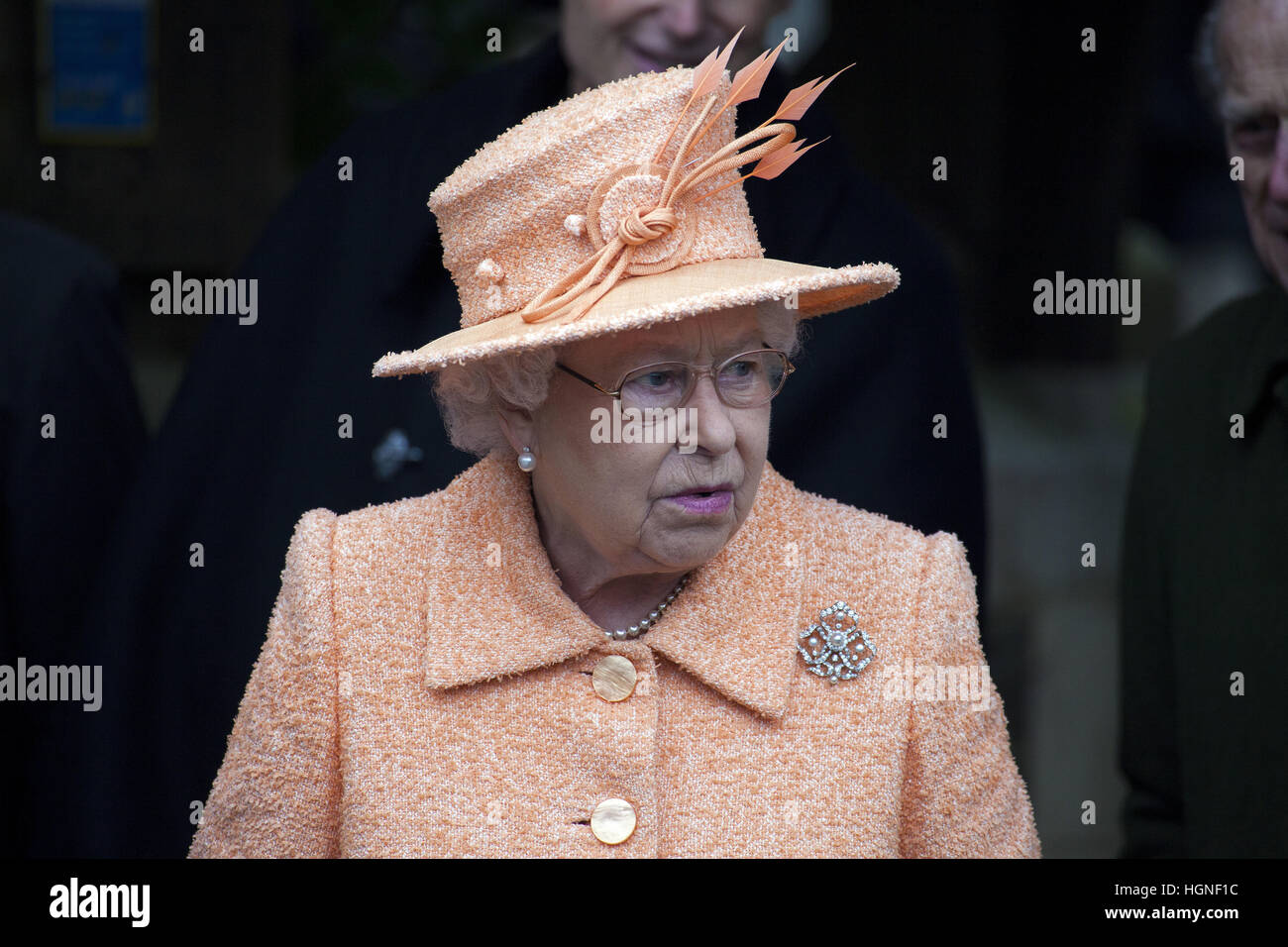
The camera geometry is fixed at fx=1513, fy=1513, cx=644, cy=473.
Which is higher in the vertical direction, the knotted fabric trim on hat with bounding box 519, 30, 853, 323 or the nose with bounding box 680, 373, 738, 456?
the knotted fabric trim on hat with bounding box 519, 30, 853, 323

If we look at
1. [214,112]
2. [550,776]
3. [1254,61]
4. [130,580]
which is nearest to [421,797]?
[550,776]

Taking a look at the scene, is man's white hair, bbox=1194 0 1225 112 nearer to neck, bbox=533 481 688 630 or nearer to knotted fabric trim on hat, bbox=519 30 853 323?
knotted fabric trim on hat, bbox=519 30 853 323

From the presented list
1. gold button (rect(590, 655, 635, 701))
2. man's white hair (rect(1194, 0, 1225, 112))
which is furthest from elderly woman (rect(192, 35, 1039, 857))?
man's white hair (rect(1194, 0, 1225, 112))

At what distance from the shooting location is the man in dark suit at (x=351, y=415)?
286 centimetres

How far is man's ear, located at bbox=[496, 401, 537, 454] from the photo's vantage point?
2.09 metres

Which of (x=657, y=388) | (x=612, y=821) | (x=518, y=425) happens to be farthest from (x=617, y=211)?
(x=612, y=821)

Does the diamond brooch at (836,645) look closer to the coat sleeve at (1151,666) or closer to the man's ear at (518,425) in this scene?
the man's ear at (518,425)

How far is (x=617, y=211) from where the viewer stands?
6.40ft

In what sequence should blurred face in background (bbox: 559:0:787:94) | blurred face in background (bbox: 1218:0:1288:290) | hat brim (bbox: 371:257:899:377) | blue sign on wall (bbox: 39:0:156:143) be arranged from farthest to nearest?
blue sign on wall (bbox: 39:0:156:143)
blurred face in background (bbox: 559:0:787:94)
blurred face in background (bbox: 1218:0:1288:290)
hat brim (bbox: 371:257:899:377)

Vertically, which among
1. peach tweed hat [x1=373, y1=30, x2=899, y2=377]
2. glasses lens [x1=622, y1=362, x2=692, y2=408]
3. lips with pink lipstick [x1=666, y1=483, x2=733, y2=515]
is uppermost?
peach tweed hat [x1=373, y1=30, x2=899, y2=377]

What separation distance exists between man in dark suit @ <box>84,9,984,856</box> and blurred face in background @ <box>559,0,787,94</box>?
46 millimetres

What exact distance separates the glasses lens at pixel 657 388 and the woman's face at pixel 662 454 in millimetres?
16

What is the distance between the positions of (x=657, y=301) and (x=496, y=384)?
0.97ft

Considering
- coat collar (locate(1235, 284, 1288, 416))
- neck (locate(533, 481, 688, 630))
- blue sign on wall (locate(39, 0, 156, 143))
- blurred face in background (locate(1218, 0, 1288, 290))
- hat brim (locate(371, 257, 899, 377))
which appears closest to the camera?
hat brim (locate(371, 257, 899, 377))
